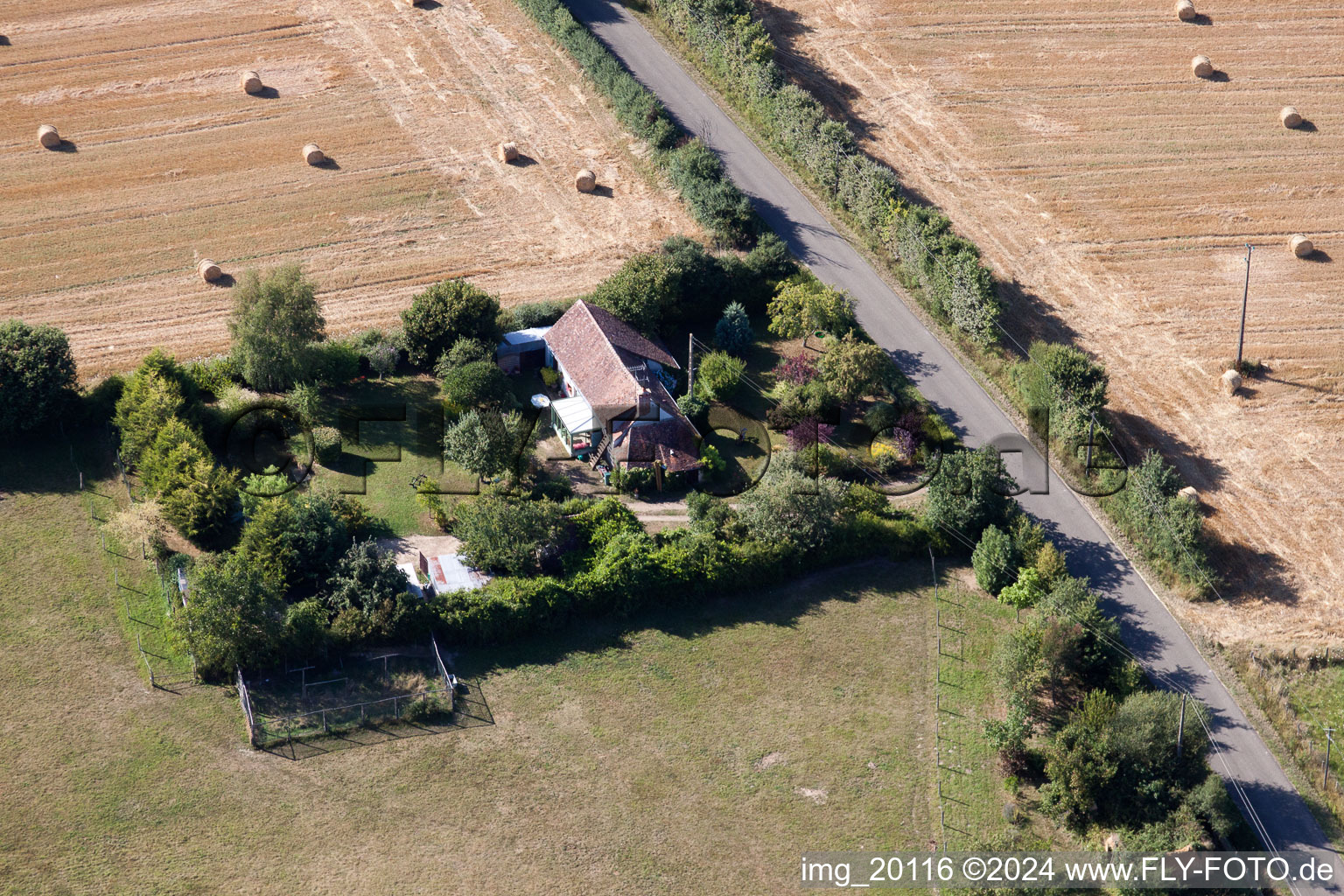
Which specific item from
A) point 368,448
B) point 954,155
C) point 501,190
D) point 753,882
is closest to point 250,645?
point 368,448

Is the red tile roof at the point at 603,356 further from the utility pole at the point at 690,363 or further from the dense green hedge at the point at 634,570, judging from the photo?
the dense green hedge at the point at 634,570

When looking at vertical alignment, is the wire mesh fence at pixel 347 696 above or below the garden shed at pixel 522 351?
below

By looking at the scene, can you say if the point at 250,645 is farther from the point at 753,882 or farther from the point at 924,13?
the point at 924,13

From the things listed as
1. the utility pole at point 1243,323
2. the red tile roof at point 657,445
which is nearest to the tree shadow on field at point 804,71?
the utility pole at point 1243,323

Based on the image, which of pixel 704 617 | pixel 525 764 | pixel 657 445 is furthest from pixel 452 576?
pixel 657 445

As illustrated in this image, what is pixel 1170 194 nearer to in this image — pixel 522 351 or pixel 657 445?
pixel 657 445
